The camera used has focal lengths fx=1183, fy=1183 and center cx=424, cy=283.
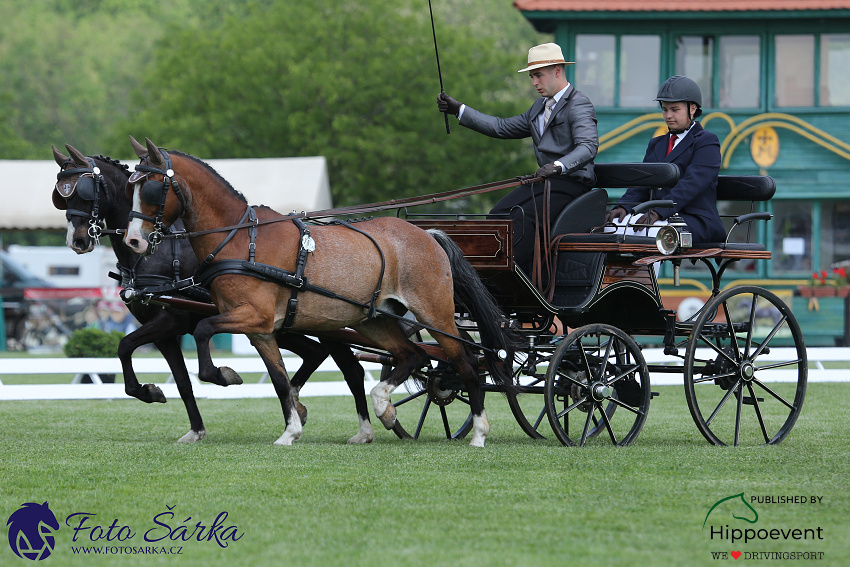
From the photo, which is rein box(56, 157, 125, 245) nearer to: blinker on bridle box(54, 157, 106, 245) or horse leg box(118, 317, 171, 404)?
blinker on bridle box(54, 157, 106, 245)

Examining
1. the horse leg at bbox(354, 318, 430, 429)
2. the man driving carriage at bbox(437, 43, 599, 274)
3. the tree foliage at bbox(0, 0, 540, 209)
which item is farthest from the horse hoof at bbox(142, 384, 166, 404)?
the tree foliage at bbox(0, 0, 540, 209)

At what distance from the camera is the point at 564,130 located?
28.4 feet

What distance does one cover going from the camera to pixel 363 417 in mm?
8938

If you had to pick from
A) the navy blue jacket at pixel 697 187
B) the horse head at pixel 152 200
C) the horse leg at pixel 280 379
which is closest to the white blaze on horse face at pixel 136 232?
the horse head at pixel 152 200

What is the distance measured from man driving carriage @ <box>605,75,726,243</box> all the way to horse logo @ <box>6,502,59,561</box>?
4599 millimetres

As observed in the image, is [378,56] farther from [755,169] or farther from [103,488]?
[103,488]

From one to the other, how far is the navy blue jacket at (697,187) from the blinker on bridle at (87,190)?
3914 mm

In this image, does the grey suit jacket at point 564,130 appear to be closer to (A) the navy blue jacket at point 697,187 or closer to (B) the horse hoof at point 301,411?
(A) the navy blue jacket at point 697,187

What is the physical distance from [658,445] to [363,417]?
2191mm

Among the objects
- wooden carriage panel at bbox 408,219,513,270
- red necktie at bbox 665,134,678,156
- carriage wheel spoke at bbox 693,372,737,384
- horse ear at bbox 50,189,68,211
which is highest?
red necktie at bbox 665,134,678,156

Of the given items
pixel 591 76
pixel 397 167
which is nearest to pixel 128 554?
pixel 591 76

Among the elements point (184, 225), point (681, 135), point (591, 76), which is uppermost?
point (591, 76)

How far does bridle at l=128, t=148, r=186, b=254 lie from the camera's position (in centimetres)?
776

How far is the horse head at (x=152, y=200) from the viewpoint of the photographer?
25.4 feet
